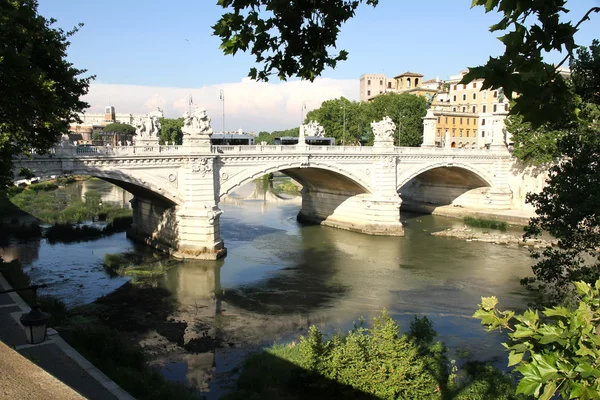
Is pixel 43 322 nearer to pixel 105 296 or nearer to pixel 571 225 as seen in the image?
pixel 105 296

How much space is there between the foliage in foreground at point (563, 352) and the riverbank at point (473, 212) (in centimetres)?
3474

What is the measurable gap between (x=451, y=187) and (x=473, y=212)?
4392 mm

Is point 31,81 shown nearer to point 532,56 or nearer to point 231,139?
point 532,56

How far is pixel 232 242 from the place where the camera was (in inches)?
1156

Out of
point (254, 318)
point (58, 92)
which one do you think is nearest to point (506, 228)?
point (254, 318)

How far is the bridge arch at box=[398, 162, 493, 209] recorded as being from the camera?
40.3 m

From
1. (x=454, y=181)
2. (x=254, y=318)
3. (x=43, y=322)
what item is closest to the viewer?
(x=43, y=322)

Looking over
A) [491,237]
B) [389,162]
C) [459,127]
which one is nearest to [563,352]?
[491,237]

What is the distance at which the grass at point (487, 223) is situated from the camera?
1375 inches

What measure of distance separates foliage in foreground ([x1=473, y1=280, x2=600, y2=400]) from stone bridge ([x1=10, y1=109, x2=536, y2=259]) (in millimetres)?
20310

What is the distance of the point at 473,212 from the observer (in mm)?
39000

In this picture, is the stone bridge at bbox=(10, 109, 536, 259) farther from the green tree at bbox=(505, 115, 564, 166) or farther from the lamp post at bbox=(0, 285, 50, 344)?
the lamp post at bbox=(0, 285, 50, 344)

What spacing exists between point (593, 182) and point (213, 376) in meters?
10.3

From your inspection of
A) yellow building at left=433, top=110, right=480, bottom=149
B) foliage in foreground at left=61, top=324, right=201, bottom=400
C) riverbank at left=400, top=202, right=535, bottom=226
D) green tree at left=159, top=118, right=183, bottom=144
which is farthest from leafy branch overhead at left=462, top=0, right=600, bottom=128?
green tree at left=159, top=118, right=183, bottom=144
